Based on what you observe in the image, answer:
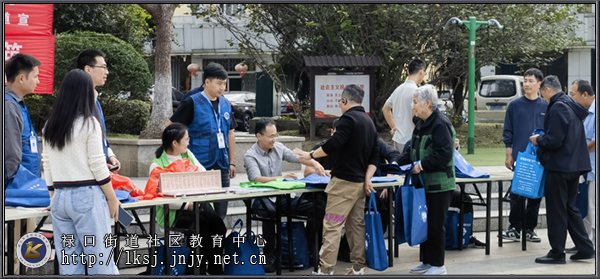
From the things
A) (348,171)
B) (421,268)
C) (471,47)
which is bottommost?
(421,268)

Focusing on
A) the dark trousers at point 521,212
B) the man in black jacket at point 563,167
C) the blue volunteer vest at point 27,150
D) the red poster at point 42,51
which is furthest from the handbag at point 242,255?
the red poster at point 42,51

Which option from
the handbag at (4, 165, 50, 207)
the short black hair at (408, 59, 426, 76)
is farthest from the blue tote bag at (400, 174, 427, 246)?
the handbag at (4, 165, 50, 207)

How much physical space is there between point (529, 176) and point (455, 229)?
39.1 inches

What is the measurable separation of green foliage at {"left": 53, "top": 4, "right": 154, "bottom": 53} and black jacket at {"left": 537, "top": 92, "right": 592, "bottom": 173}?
15.3m

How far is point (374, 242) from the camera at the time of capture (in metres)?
5.96

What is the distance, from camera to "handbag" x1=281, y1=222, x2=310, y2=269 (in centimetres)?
646

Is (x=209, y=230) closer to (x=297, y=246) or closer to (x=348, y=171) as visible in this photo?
(x=297, y=246)

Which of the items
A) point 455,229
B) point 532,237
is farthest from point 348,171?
point 532,237

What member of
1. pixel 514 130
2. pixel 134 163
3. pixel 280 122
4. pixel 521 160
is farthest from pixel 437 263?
pixel 280 122

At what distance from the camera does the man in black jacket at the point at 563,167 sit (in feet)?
21.3

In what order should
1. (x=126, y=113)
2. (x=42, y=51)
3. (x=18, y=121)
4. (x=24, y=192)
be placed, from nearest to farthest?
(x=24, y=192) → (x=18, y=121) → (x=42, y=51) → (x=126, y=113)

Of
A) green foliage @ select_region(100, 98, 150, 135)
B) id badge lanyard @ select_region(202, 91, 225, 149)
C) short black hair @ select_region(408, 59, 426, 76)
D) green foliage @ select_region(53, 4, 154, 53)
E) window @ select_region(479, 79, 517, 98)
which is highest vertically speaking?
green foliage @ select_region(53, 4, 154, 53)

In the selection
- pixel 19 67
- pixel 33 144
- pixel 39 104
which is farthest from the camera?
pixel 39 104

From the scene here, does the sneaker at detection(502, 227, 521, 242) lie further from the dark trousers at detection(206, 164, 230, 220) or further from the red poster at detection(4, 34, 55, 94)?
the red poster at detection(4, 34, 55, 94)
